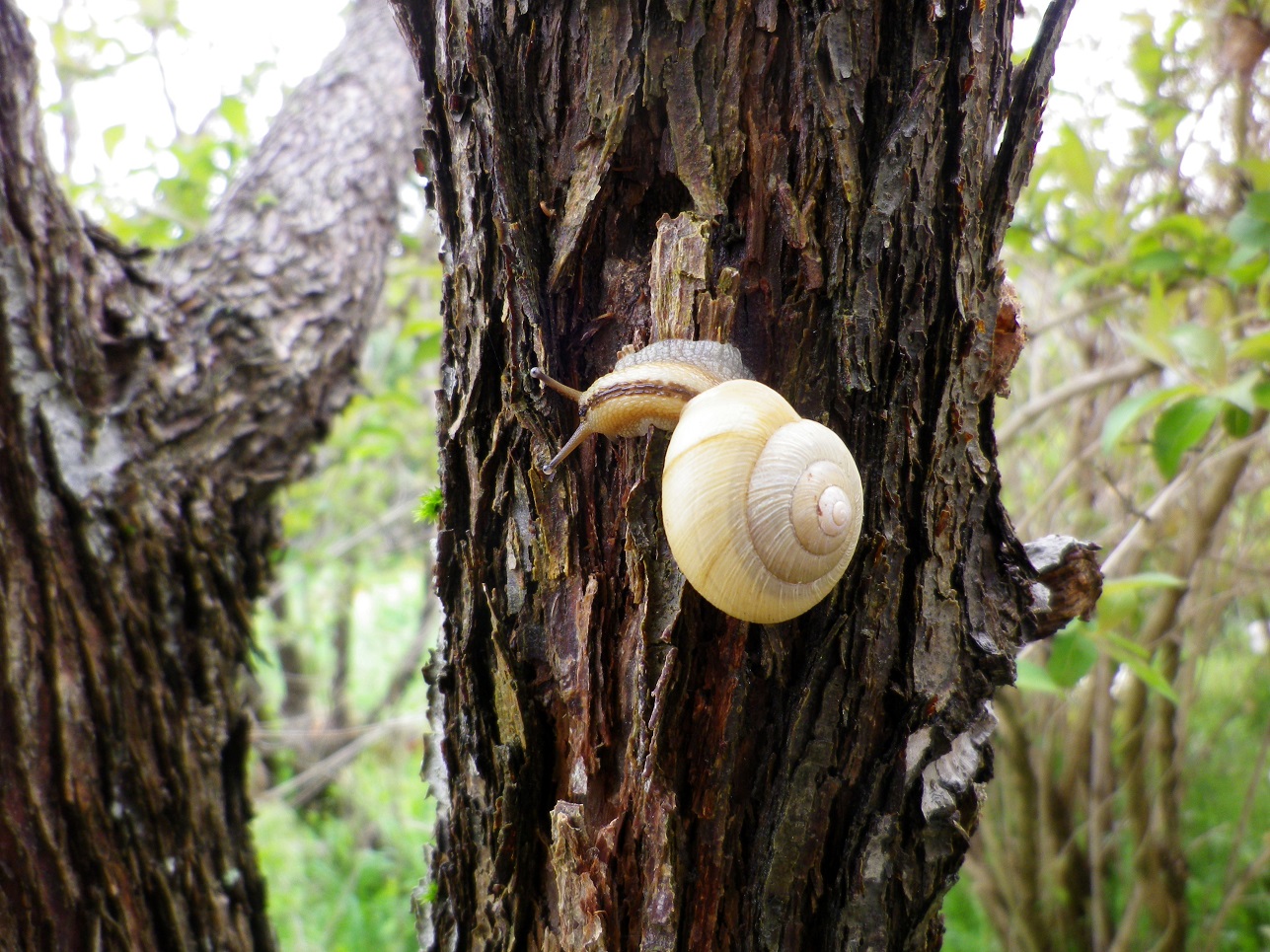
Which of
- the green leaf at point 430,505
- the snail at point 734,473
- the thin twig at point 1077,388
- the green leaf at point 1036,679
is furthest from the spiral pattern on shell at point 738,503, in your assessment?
the thin twig at point 1077,388

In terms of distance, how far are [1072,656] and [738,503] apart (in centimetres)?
110

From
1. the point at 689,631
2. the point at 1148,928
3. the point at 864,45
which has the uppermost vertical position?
the point at 864,45

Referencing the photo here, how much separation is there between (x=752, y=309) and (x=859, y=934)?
0.81 meters

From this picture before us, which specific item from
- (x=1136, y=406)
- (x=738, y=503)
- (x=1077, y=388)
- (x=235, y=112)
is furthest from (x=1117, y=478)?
(x=235, y=112)

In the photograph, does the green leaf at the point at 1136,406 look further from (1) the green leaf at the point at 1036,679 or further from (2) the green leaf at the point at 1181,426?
(1) the green leaf at the point at 1036,679

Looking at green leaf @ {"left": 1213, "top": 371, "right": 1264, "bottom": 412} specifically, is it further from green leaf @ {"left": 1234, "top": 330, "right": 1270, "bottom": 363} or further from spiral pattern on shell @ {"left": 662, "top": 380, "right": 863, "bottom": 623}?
spiral pattern on shell @ {"left": 662, "top": 380, "right": 863, "bottom": 623}

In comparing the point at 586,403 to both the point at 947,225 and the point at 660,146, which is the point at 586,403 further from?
the point at 947,225

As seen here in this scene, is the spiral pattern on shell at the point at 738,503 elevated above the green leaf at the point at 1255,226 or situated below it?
below

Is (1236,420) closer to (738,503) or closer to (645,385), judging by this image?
(738,503)

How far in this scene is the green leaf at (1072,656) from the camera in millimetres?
1810

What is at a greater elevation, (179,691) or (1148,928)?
(179,691)

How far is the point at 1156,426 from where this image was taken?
1991mm

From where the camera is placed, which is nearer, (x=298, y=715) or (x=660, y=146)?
(x=660, y=146)

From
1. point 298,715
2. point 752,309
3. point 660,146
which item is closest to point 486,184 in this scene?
point 660,146
